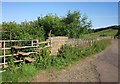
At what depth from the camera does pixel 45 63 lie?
1216 cm

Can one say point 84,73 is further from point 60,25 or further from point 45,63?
point 60,25

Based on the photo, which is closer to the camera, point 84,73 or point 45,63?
point 84,73

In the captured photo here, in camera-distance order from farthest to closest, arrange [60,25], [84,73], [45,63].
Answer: [60,25]
[45,63]
[84,73]

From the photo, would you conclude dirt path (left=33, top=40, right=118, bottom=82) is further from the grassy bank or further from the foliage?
the foliage

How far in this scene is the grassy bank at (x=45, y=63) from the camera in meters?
10.2

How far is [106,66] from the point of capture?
515 inches

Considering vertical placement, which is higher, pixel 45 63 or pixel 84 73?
pixel 45 63

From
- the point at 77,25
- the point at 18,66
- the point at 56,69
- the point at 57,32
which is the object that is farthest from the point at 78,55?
the point at 77,25

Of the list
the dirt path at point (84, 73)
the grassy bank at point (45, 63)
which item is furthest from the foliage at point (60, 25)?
the dirt path at point (84, 73)

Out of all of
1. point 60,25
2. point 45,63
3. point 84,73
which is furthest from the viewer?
point 60,25

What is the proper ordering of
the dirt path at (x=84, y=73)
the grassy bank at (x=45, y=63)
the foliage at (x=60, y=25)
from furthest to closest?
the foliage at (x=60, y=25), the dirt path at (x=84, y=73), the grassy bank at (x=45, y=63)

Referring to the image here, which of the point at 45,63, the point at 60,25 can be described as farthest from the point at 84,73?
the point at 60,25

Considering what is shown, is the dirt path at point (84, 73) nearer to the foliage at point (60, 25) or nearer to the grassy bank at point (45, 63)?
the grassy bank at point (45, 63)

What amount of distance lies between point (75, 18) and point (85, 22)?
1.93 meters
